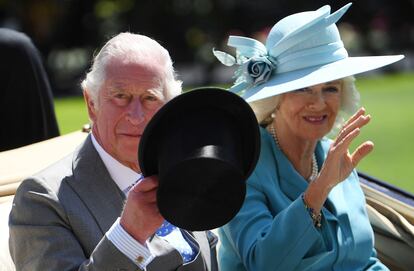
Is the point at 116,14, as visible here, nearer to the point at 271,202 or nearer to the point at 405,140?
the point at 405,140

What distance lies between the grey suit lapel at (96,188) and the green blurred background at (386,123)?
5.89 m

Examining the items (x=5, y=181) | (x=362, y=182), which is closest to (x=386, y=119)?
(x=362, y=182)

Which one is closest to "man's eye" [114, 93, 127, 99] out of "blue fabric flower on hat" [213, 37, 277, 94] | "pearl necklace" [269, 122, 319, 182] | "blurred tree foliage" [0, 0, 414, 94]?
"blue fabric flower on hat" [213, 37, 277, 94]

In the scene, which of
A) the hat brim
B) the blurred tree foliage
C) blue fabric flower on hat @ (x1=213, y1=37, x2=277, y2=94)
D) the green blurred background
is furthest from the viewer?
the blurred tree foliage

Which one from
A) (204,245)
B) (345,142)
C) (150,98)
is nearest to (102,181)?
(150,98)

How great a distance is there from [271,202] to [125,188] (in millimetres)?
671

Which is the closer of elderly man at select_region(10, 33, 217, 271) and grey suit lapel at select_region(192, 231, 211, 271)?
elderly man at select_region(10, 33, 217, 271)

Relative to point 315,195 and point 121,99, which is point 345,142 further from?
point 121,99

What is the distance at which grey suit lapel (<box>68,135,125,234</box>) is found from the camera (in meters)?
2.82

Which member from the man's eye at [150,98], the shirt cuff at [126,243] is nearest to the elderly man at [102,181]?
the man's eye at [150,98]

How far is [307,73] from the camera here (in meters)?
3.47

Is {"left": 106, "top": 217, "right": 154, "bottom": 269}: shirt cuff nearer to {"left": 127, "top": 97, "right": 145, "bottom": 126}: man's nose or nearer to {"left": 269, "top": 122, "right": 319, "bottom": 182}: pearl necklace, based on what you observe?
{"left": 127, "top": 97, "right": 145, "bottom": 126}: man's nose

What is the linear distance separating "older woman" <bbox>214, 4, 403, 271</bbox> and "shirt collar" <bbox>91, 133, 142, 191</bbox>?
→ 0.53 metres

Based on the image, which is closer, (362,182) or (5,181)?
(5,181)
